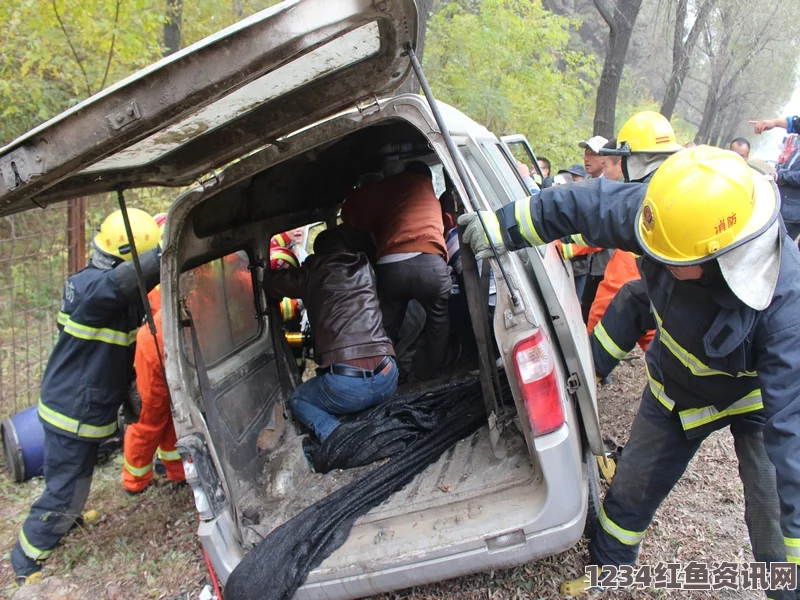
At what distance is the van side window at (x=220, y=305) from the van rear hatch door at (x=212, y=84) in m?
0.75

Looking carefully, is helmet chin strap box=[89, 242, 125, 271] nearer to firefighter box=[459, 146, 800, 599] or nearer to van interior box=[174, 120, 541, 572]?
van interior box=[174, 120, 541, 572]

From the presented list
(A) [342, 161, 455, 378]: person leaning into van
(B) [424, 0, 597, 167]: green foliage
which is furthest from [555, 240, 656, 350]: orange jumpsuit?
(B) [424, 0, 597, 167]: green foliage

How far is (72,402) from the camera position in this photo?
288cm

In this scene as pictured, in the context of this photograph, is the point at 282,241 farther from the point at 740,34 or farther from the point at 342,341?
the point at 740,34

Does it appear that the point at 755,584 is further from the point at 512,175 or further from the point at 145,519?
the point at 145,519

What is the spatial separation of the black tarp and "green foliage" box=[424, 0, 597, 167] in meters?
8.32

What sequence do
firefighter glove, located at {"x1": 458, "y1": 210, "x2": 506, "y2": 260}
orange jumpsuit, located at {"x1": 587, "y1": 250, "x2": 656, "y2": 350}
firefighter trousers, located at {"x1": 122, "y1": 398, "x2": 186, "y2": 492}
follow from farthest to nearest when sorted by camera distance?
orange jumpsuit, located at {"x1": 587, "y1": 250, "x2": 656, "y2": 350} < firefighter trousers, located at {"x1": 122, "y1": 398, "x2": 186, "y2": 492} < firefighter glove, located at {"x1": 458, "y1": 210, "x2": 506, "y2": 260}

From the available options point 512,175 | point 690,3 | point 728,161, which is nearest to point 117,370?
point 512,175

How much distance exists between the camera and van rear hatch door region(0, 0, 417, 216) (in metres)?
1.48

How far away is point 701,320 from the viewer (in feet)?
6.26

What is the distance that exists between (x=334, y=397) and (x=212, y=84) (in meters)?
1.87

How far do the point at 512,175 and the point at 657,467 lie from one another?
71.9 inches

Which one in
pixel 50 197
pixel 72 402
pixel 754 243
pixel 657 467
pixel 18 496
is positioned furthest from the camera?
pixel 18 496

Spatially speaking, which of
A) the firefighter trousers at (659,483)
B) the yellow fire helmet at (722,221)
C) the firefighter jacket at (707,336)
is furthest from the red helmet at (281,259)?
the yellow fire helmet at (722,221)
